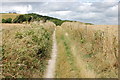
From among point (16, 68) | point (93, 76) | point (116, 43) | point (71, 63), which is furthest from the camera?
point (71, 63)

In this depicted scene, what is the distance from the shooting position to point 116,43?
11.7 metres

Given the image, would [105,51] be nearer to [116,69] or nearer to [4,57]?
[116,69]

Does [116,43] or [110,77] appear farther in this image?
[116,43]

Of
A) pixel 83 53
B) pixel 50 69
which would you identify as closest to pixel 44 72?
pixel 50 69

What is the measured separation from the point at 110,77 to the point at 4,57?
4.43 meters

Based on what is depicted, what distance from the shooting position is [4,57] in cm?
890

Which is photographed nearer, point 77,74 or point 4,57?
point 4,57

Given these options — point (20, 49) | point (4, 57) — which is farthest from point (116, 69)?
point (4, 57)

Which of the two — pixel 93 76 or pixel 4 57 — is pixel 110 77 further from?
pixel 4 57

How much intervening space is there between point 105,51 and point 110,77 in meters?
2.31

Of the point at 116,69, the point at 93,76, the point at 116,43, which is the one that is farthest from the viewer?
the point at 116,43

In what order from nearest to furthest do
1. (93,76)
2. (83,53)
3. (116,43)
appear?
1. (93,76)
2. (116,43)
3. (83,53)

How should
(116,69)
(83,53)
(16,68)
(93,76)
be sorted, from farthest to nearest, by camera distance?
(83,53) < (116,69) < (93,76) < (16,68)

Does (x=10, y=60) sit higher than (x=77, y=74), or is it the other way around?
(x=10, y=60)
